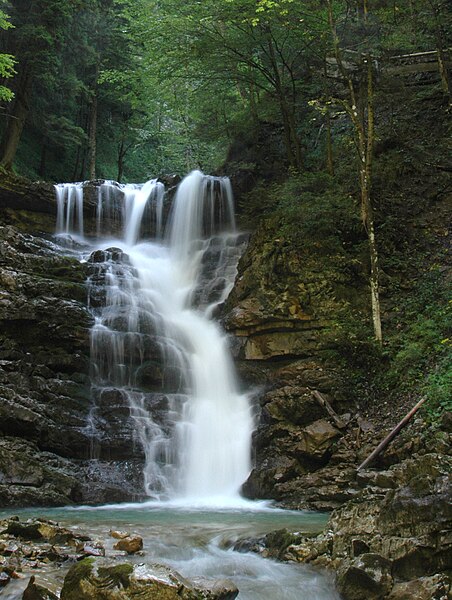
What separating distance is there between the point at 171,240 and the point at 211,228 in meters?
1.54

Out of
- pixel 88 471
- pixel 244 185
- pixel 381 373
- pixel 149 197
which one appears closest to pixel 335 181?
pixel 244 185

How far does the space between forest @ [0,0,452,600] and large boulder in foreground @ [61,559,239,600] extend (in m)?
0.05

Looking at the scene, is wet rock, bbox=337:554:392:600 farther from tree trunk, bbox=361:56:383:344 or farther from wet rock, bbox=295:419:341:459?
tree trunk, bbox=361:56:383:344

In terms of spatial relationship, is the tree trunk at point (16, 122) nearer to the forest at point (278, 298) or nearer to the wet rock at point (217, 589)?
the forest at point (278, 298)

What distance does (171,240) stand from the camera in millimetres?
18859

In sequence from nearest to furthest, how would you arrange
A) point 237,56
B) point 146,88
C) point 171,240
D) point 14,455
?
point 14,455
point 237,56
point 171,240
point 146,88

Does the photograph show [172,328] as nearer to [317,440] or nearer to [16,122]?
[317,440]

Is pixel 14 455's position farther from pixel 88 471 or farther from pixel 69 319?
pixel 69 319

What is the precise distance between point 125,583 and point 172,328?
1017 cm

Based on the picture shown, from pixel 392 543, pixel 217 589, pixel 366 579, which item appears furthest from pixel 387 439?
pixel 217 589

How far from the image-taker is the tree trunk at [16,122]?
2012 centimetres

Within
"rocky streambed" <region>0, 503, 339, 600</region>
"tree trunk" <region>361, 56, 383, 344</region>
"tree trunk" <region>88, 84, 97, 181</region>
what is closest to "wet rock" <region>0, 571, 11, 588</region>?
"rocky streambed" <region>0, 503, 339, 600</region>

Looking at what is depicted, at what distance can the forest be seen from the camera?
6.80 m

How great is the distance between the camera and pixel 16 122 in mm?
20531
